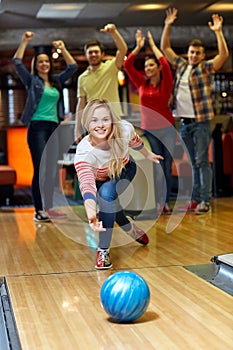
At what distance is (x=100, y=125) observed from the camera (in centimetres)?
373

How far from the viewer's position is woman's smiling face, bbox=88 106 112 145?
147 inches

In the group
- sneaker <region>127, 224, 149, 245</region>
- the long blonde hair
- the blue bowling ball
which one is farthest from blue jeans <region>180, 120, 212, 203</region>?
the blue bowling ball

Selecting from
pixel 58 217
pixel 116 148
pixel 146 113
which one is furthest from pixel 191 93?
pixel 116 148

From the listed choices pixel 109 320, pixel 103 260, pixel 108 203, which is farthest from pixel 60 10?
pixel 109 320

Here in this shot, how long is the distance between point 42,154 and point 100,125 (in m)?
1.91

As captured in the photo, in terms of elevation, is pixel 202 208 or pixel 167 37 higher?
pixel 167 37

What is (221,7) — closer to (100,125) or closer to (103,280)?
(100,125)

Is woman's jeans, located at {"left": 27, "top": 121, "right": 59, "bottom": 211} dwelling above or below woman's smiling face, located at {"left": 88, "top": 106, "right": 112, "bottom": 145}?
below

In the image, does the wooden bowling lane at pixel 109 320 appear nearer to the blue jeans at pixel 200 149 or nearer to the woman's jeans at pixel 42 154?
the woman's jeans at pixel 42 154

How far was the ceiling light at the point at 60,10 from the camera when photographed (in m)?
8.77

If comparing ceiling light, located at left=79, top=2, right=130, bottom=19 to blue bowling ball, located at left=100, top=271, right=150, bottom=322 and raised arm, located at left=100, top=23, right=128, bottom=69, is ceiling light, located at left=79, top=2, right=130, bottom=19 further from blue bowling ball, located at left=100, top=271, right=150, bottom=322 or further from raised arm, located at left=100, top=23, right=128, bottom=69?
blue bowling ball, located at left=100, top=271, right=150, bottom=322

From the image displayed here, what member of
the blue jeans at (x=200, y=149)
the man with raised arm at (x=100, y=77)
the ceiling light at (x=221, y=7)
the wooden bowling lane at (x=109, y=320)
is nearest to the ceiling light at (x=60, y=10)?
the ceiling light at (x=221, y=7)

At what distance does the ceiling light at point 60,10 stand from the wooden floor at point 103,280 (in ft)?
13.7

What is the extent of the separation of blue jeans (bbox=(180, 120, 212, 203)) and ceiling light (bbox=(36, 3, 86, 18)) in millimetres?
3515
